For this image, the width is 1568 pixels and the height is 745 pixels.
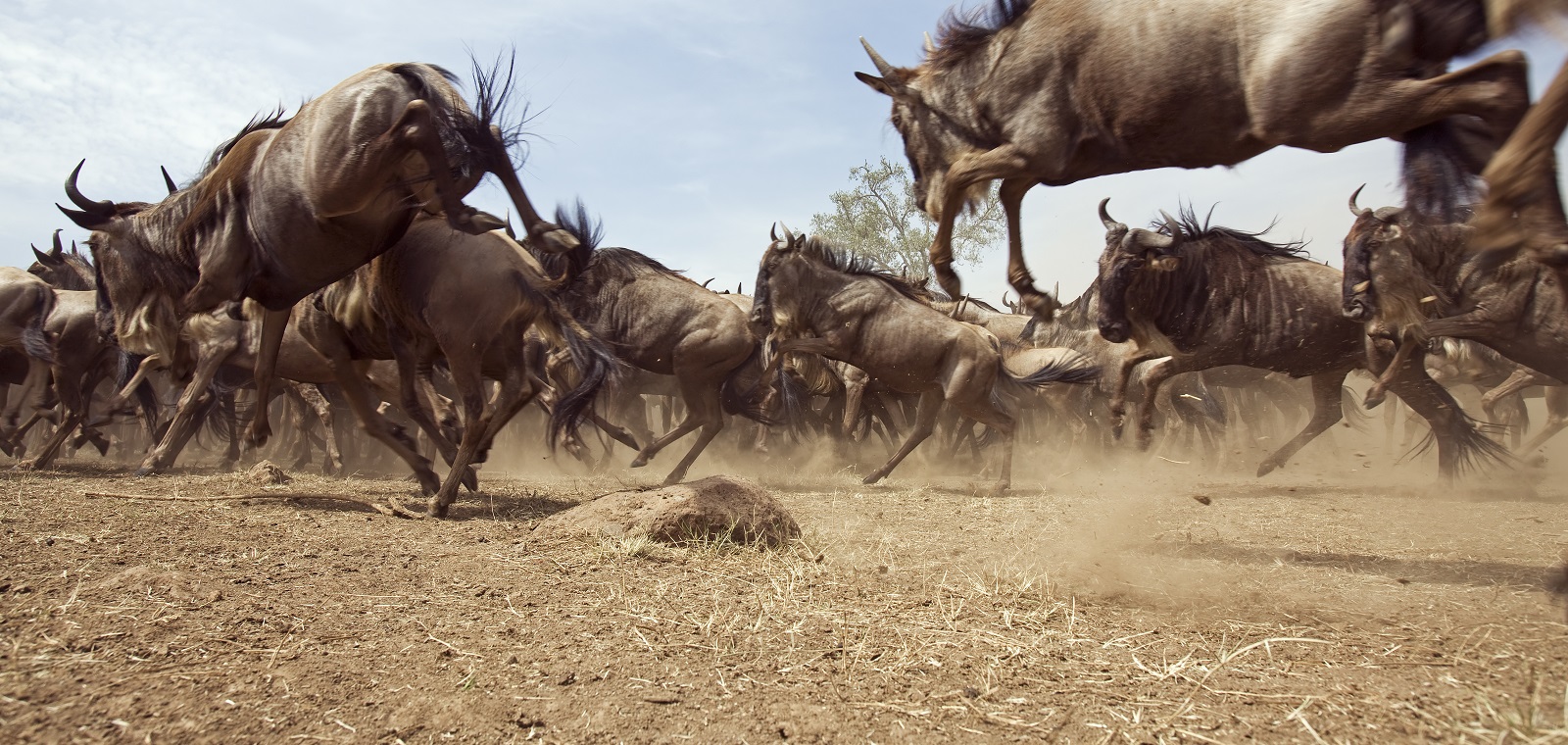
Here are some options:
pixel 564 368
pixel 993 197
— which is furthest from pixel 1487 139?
pixel 564 368

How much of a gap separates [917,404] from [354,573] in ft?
33.1

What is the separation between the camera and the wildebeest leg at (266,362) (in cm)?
602

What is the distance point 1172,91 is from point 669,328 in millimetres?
6807

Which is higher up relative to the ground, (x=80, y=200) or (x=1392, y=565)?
(x=80, y=200)

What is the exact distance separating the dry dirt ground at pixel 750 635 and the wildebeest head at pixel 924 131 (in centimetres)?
163

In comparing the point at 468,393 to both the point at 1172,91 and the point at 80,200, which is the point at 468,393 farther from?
the point at 1172,91

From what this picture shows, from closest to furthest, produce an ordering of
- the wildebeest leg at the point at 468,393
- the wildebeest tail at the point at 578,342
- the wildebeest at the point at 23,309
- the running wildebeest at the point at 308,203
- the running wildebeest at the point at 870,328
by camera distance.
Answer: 1. the running wildebeest at the point at 308,203
2. the wildebeest leg at the point at 468,393
3. the wildebeest tail at the point at 578,342
4. the running wildebeest at the point at 870,328
5. the wildebeest at the point at 23,309

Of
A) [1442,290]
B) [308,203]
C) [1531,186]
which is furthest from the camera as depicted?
[1442,290]

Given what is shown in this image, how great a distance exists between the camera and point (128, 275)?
18.6 ft

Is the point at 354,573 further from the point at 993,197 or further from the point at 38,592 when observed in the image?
the point at 993,197

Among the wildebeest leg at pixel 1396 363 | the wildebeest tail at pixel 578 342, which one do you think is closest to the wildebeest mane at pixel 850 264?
the wildebeest tail at pixel 578 342

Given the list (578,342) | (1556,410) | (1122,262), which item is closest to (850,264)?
(1122,262)

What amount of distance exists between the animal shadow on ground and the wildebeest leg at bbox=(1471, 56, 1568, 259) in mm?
1772

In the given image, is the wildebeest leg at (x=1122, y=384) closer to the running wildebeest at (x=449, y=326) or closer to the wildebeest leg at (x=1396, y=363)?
the wildebeest leg at (x=1396, y=363)
